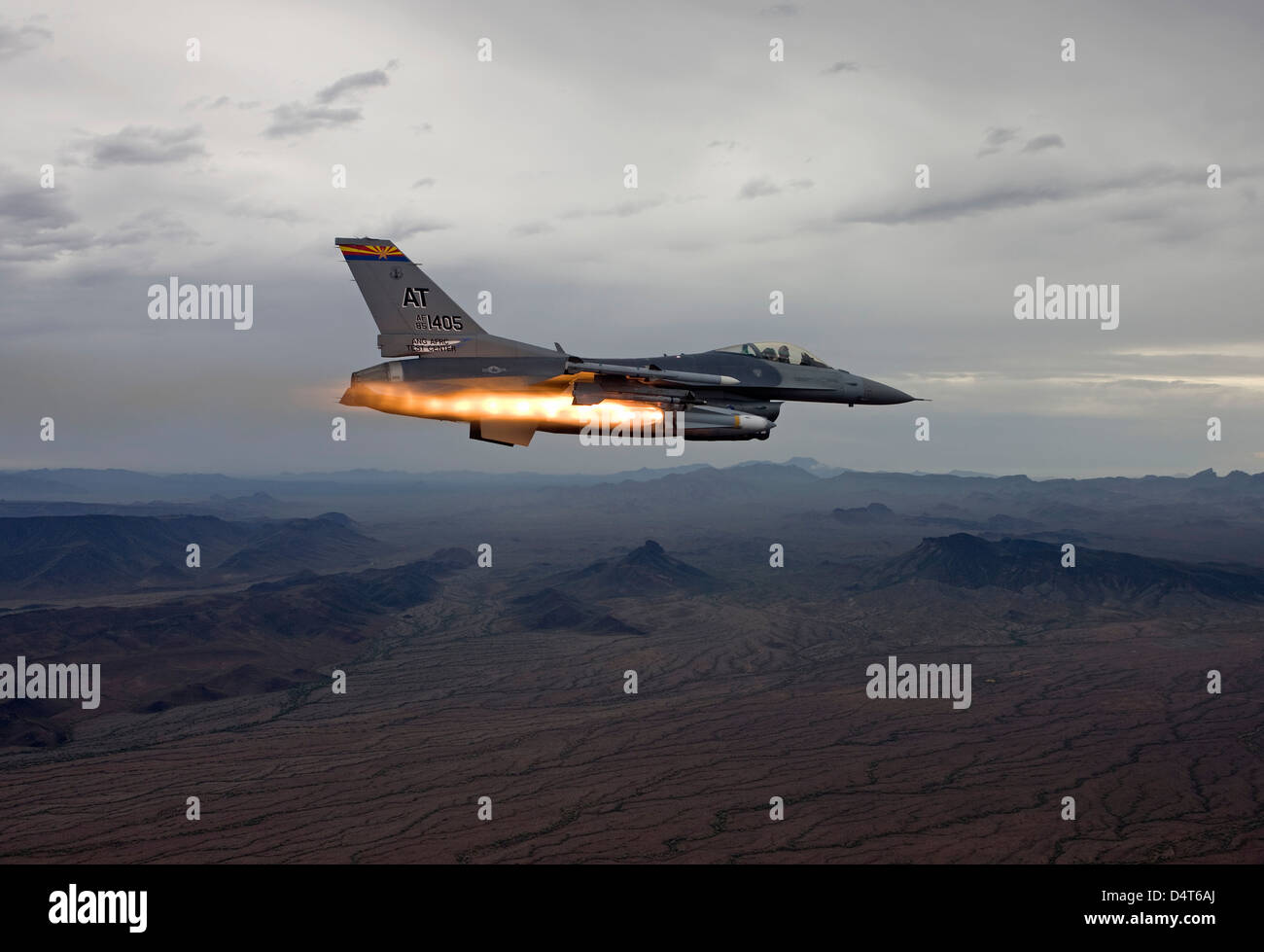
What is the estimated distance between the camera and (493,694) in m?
174

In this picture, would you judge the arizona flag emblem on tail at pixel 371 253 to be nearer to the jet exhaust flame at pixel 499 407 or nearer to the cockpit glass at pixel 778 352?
the jet exhaust flame at pixel 499 407

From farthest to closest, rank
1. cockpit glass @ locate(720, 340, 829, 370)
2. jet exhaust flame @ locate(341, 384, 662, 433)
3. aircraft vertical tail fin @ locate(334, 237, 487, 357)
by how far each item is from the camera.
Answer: cockpit glass @ locate(720, 340, 829, 370)
aircraft vertical tail fin @ locate(334, 237, 487, 357)
jet exhaust flame @ locate(341, 384, 662, 433)

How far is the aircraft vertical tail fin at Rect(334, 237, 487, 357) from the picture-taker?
94.1 feet

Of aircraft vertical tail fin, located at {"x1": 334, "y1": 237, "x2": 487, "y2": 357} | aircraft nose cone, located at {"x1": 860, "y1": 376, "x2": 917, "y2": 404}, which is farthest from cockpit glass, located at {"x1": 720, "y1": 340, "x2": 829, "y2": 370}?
aircraft vertical tail fin, located at {"x1": 334, "y1": 237, "x2": 487, "y2": 357}

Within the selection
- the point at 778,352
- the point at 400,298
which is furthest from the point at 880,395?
the point at 400,298

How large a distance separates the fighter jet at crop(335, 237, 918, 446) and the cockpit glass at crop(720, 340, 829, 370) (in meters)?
3.08

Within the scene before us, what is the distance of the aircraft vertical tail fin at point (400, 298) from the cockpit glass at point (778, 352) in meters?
12.1

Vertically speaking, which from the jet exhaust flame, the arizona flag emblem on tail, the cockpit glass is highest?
the arizona flag emblem on tail

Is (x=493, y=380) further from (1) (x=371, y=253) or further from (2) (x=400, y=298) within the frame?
(1) (x=371, y=253)

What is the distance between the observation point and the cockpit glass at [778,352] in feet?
119

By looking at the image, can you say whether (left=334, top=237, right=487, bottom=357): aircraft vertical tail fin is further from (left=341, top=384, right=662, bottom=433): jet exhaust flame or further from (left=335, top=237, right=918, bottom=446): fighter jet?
(left=341, top=384, right=662, bottom=433): jet exhaust flame

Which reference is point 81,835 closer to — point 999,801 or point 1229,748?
point 999,801

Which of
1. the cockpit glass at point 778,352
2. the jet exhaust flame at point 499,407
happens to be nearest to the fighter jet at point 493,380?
the jet exhaust flame at point 499,407
